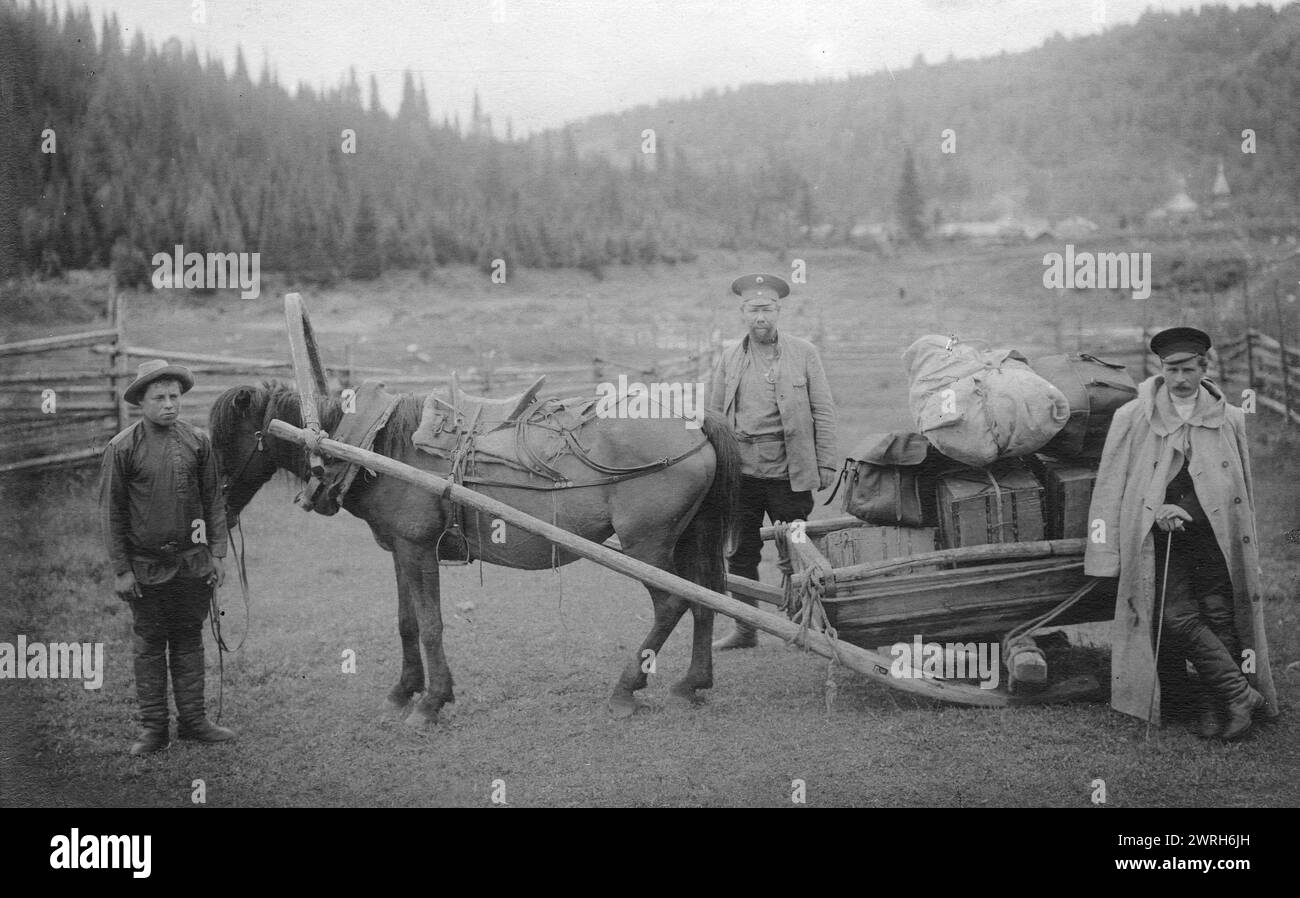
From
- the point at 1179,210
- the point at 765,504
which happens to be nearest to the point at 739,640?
the point at 765,504

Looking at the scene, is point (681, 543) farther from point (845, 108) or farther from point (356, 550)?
point (845, 108)

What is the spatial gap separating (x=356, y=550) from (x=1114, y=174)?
9.15 meters

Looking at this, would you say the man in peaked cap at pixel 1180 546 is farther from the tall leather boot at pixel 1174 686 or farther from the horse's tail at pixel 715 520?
the horse's tail at pixel 715 520

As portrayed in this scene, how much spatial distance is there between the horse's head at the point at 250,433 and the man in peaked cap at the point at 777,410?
229 cm

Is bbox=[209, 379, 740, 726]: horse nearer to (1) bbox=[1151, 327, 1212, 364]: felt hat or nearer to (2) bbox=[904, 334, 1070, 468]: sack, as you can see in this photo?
(2) bbox=[904, 334, 1070, 468]: sack

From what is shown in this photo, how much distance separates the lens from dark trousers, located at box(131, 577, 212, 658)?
12.5ft

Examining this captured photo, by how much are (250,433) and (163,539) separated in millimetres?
631

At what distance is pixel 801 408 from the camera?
15.7ft

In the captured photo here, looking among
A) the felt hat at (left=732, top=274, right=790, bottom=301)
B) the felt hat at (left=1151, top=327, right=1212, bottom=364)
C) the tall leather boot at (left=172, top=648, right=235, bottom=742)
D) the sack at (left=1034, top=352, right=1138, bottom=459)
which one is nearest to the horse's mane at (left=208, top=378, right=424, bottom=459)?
the tall leather boot at (left=172, top=648, right=235, bottom=742)

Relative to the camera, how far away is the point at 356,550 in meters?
6.77

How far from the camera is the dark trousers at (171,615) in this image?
3803 millimetres

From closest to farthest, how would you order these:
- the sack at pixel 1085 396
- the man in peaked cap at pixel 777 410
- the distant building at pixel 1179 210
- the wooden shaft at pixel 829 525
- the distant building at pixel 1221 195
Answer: the sack at pixel 1085 396 → the wooden shaft at pixel 829 525 → the man in peaked cap at pixel 777 410 → the distant building at pixel 1221 195 → the distant building at pixel 1179 210

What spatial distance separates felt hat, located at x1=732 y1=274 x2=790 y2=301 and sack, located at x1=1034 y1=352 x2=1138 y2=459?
4.56ft

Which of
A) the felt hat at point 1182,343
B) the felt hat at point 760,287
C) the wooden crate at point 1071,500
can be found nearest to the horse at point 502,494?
the felt hat at point 760,287
